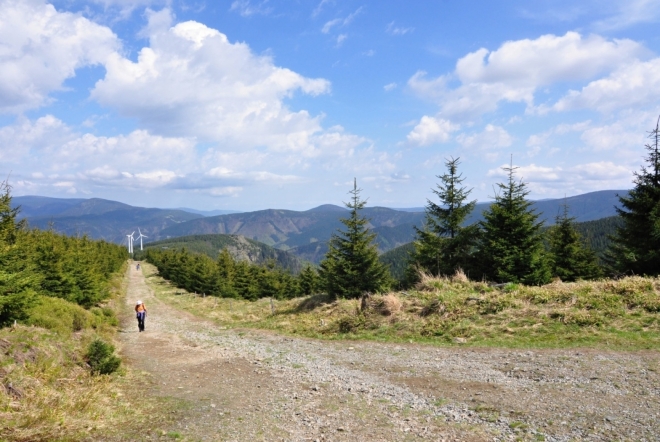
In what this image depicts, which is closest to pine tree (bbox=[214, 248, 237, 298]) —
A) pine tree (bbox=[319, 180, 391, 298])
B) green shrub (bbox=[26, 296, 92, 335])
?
pine tree (bbox=[319, 180, 391, 298])

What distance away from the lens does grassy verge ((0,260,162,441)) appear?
6906 mm

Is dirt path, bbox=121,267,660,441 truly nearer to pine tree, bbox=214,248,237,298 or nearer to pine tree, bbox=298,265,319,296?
pine tree, bbox=214,248,237,298

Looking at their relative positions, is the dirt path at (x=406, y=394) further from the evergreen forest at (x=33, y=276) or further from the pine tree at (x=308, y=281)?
the pine tree at (x=308, y=281)

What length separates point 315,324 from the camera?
67.8 feet

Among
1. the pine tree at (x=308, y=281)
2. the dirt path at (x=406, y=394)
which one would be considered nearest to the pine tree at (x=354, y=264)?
the dirt path at (x=406, y=394)

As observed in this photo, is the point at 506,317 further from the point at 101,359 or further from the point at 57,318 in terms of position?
the point at 57,318

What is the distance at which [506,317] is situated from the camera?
15336mm

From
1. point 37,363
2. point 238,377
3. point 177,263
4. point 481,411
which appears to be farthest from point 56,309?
point 177,263

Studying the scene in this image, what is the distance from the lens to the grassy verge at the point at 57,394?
691cm

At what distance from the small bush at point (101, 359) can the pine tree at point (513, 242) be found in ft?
70.4

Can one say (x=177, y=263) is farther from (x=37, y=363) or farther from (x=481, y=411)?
(x=481, y=411)

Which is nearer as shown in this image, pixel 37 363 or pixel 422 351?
pixel 37 363

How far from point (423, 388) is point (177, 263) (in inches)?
2451

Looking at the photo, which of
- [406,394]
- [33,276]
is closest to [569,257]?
[406,394]
